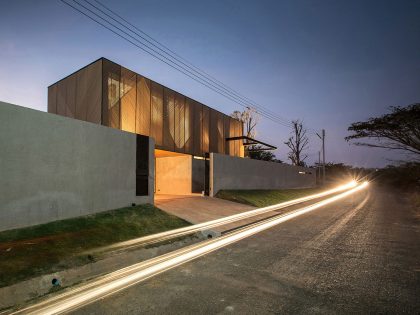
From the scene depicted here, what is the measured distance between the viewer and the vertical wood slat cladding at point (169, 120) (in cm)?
2204

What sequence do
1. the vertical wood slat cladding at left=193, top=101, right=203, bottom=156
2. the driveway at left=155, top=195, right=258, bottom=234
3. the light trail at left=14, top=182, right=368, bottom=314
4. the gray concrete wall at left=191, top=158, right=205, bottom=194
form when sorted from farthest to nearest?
the vertical wood slat cladding at left=193, top=101, right=203, bottom=156 < the gray concrete wall at left=191, top=158, right=205, bottom=194 < the driveway at left=155, top=195, right=258, bottom=234 < the light trail at left=14, top=182, right=368, bottom=314

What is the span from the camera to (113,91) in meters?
18.5

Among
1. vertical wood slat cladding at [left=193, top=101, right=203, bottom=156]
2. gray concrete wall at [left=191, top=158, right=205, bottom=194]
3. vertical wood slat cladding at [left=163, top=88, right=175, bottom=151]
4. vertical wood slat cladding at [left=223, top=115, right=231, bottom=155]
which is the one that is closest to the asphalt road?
gray concrete wall at [left=191, top=158, right=205, bottom=194]

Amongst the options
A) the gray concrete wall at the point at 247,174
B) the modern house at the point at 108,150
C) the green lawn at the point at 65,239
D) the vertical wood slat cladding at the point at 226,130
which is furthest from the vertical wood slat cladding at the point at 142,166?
the vertical wood slat cladding at the point at 226,130

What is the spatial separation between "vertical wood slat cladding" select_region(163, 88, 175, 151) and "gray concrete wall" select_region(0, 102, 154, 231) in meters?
9.58

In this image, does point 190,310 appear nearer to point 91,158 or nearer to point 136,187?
point 91,158

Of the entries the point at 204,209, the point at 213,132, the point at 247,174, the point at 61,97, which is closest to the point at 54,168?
the point at 204,209

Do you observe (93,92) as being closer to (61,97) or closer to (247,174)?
(61,97)

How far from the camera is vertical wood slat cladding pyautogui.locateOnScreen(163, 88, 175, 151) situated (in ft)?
72.3

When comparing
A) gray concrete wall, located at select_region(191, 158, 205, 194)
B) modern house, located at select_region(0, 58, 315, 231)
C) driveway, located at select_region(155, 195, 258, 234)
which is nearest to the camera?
modern house, located at select_region(0, 58, 315, 231)

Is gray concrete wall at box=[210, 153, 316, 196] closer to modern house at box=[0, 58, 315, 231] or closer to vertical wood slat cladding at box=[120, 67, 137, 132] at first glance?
modern house at box=[0, 58, 315, 231]

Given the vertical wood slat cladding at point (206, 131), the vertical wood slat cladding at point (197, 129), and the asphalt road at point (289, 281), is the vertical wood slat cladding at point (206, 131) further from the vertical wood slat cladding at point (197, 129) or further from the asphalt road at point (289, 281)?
the asphalt road at point (289, 281)

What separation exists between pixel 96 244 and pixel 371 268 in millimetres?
6591

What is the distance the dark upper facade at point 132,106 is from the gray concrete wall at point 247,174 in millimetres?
3535
